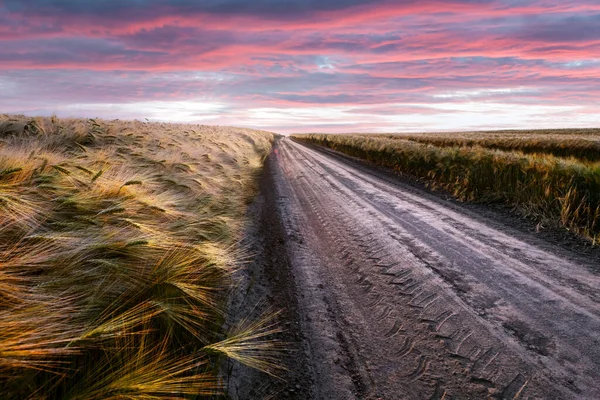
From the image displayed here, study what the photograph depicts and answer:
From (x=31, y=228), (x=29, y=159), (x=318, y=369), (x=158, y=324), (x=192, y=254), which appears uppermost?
(x=29, y=159)

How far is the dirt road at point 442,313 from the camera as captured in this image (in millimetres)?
2420

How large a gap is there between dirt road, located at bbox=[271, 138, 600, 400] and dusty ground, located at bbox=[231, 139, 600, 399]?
10 millimetres

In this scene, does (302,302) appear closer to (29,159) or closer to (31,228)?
(31,228)

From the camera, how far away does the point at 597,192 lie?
6.36 metres

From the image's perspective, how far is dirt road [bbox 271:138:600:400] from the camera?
242 centimetres

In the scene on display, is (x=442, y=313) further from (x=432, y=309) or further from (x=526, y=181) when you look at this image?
(x=526, y=181)

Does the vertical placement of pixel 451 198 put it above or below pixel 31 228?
below

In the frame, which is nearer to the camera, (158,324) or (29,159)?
(158,324)

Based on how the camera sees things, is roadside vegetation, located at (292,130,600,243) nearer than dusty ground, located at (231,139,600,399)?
No

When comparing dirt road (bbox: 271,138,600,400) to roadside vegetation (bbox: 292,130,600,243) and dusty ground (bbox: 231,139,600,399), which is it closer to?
dusty ground (bbox: 231,139,600,399)

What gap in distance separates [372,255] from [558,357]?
2333 millimetres

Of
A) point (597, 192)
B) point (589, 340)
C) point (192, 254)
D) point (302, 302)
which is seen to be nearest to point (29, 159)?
point (192, 254)

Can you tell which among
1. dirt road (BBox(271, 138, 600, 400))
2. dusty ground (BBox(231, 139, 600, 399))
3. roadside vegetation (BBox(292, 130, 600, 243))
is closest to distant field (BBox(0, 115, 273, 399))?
dusty ground (BBox(231, 139, 600, 399))

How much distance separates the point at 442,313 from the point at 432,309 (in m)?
0.10
